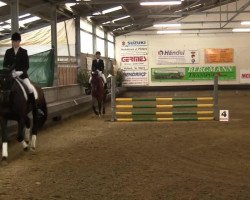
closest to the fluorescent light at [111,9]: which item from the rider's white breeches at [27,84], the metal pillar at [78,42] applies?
the metal pillar at [78,42]

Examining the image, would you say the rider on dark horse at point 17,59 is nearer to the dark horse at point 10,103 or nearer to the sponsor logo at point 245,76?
the dark horse at point 10,103

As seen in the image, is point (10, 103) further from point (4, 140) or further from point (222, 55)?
point (222, 55)

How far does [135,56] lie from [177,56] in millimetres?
2913

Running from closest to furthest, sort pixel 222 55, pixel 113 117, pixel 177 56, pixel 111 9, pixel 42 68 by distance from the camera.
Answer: pixel 42 68
pixel 113 117
pixel 111 9
pixel 222 55
pixel 177 56

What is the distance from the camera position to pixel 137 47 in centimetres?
3055

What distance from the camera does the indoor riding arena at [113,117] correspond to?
18.6 ft

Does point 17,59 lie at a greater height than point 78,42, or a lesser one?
lesser

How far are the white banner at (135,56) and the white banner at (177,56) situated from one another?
3.22ft

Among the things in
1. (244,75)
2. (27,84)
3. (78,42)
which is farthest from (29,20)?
(244,75)

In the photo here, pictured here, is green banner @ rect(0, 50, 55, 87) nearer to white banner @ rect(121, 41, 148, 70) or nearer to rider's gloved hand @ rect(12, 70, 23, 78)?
rider's gloved hand @ rect(12, 70, 23, 78)

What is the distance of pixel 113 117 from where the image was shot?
13.1m

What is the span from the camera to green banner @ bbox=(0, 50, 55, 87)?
12385mm

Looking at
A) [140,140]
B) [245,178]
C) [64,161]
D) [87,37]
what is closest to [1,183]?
[64,161]

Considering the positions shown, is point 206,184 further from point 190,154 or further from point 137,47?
point 137,47
